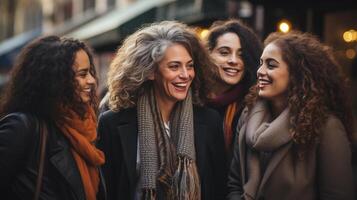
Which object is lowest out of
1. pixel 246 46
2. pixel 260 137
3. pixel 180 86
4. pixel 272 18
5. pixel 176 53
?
pixel 260 137

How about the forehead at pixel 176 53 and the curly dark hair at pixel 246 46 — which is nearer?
the forehead at pixel 176 53

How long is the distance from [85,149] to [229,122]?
5.02 feet

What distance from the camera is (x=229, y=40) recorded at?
5.09 metres

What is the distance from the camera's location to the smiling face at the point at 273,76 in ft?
13.4

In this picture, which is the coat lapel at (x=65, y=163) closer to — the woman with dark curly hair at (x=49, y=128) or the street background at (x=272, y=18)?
the woman with dark curly hair at (x=49, y=128)

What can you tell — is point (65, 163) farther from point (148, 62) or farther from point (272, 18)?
point (272, 18)

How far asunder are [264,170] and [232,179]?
306mm

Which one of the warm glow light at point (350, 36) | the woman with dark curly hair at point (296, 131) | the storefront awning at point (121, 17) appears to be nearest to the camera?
the woman with dark curly hair at point (296, 131)

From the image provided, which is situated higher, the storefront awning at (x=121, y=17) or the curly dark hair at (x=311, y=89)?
the storefront awning at (x=121, y=17)

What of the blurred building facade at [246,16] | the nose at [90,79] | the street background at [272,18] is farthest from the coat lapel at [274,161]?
the blurred building facade at [246,16]

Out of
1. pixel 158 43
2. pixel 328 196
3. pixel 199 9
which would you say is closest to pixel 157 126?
pixel 158 43

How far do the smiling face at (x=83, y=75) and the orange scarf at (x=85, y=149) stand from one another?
0.54ft

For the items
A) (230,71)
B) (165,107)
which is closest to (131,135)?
(165,107)

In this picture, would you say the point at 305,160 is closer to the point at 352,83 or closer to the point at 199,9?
the point at 352,83
